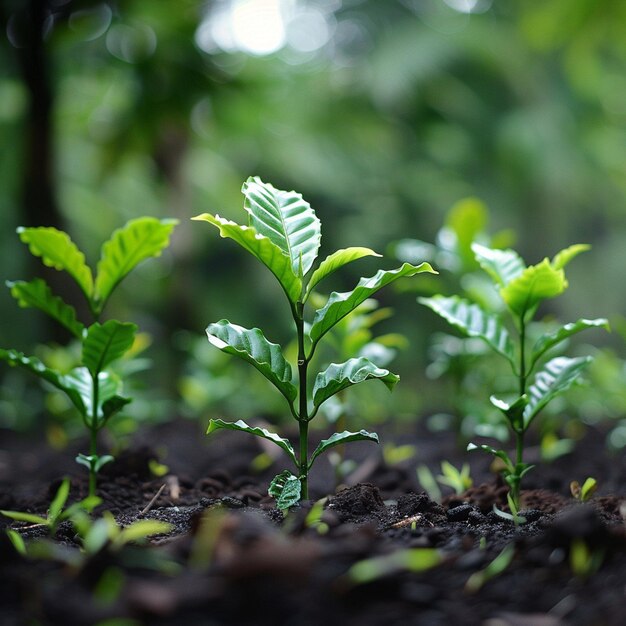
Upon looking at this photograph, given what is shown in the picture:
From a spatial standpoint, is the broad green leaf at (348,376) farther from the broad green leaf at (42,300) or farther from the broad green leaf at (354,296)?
the broad green leaf at (42,300)

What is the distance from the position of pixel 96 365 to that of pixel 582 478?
1707 mm

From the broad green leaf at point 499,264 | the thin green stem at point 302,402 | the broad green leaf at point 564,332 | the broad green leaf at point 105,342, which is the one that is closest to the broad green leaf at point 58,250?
the broad green leaf at point 105,342

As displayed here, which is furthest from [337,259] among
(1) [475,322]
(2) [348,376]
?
(1) [475,322]

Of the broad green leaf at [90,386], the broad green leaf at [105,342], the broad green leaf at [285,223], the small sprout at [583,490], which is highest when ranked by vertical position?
the broad green leaf at [285,223]

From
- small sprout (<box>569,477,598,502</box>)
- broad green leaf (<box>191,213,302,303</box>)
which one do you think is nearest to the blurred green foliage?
small sprout (<box>569,477,598,502</box>)

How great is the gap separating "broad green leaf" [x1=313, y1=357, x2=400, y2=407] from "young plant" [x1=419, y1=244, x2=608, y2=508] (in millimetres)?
323

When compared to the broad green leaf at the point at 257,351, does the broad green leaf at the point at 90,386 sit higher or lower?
lower

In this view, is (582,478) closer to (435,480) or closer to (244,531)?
(435,480)

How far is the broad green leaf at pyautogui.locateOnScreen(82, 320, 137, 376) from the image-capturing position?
1.64m

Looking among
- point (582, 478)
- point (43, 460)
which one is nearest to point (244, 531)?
point (582, 478)

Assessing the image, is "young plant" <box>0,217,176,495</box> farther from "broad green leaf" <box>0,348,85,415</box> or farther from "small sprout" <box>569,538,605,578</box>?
"small sprout" <box>569,538,605,578</box>

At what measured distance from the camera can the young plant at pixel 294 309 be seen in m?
1.45

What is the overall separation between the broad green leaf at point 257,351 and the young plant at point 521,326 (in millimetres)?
480

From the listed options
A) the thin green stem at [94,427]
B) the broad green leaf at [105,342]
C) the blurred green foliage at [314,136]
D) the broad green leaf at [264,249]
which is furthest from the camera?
the blurred green foliage at [314,136]
